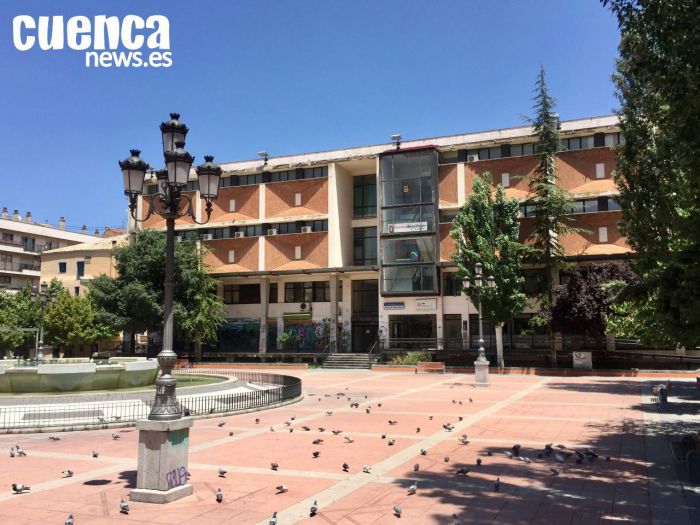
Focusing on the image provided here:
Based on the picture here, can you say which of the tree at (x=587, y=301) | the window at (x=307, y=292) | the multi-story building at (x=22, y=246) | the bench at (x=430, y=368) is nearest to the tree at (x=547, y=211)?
the tree at (x=587, y=301)

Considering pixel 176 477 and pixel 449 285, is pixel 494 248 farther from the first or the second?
pixel 176 477

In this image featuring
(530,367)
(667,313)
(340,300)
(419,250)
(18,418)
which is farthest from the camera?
(340,300)

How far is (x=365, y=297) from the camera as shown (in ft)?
151

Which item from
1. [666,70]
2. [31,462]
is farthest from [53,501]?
[666,70]

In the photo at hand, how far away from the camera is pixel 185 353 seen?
48031 mm

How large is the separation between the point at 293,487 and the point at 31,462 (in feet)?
17.7

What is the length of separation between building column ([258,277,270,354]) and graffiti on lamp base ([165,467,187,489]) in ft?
127

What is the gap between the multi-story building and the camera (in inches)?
2459

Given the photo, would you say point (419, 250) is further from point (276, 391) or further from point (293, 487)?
point (293, 487)

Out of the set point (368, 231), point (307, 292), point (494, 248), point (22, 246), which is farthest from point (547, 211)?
point (22, 246)

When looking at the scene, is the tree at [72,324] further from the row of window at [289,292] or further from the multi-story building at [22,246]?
the multi-story building at [22,246]

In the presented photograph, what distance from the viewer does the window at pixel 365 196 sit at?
46.8 meters

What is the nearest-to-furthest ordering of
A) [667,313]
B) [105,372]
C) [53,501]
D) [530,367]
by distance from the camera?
[53,501] < [667,313] < [105,372] < [530,367]

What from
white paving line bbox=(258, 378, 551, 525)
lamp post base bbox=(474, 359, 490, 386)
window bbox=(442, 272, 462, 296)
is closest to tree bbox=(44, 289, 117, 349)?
window bbox=(442, 272, 462, 296)
